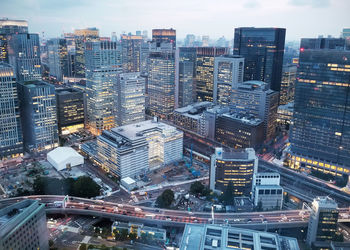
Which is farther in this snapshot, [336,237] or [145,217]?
[145,217]

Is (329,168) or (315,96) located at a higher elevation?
(315,96)

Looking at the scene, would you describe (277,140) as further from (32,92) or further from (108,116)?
(32,92)

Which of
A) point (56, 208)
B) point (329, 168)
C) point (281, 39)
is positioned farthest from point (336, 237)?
point (281, 39)

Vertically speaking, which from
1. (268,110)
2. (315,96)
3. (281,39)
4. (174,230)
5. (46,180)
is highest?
(281,39)

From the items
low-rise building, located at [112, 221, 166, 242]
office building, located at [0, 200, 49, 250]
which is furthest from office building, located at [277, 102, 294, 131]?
office building, located at [0, 200, 49, 250]

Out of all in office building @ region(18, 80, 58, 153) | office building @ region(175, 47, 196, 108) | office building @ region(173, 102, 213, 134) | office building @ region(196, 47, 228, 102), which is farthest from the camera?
office building @ region(196, 47, 228, 102)

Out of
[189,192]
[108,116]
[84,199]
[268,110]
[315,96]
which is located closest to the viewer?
[84,199]

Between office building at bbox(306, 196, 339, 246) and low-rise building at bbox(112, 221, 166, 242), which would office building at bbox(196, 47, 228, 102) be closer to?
office building at bbox(306, 196, 339, 246)
